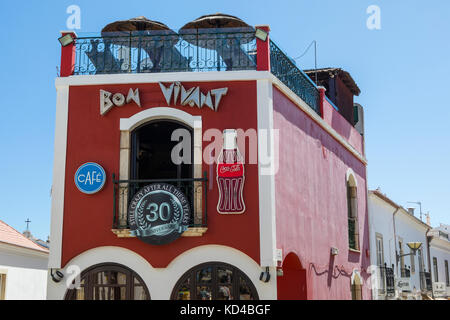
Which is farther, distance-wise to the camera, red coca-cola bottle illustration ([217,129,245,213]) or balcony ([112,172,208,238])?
red coca-cola bottle illustration ([217,129,245,213])

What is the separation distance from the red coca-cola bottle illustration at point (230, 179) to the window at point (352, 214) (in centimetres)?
752

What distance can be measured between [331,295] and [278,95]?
5.96m

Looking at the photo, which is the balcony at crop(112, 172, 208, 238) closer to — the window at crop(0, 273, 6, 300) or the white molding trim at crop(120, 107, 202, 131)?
the white molding trim at crop(120, 107, 202, 131)

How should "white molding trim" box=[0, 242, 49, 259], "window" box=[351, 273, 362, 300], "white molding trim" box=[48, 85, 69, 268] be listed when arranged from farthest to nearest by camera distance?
"window" box=[351, 273, 362, 300], "white molding trim" box=[0, 242, 49, 259], "white molding trim" box=[48, 85, 69, 268]

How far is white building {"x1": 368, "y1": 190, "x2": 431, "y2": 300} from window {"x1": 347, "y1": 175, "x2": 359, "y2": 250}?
166 cm

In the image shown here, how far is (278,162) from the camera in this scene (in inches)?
569

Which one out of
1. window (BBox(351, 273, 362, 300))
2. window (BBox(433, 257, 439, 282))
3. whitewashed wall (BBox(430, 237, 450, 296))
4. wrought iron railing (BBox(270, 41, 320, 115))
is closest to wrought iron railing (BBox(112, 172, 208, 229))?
wrought iron railing (BBox(270, 41, 320, 115))

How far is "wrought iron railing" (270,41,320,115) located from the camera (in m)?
15.3

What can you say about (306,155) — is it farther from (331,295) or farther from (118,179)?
(118,179)

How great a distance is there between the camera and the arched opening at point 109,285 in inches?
533

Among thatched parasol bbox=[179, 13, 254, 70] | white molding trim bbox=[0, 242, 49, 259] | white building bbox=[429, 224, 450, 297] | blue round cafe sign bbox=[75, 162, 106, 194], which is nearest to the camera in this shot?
A: blue round cafe sign bbox=[75, 162, 106, 194]

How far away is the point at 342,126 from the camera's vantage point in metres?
20.3

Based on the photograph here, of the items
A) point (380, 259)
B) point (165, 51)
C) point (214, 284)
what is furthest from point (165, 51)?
point (380, 259)

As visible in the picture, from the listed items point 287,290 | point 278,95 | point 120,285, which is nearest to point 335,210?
point 287,290
